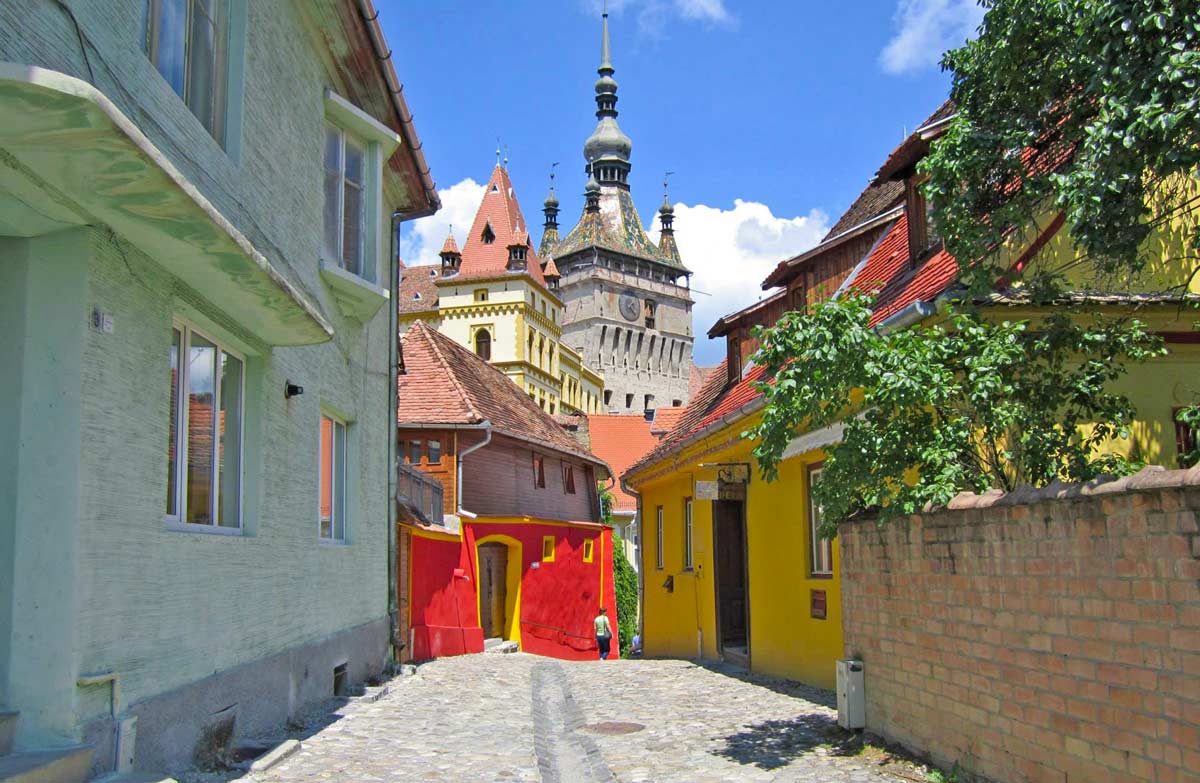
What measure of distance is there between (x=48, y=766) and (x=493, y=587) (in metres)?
23.7

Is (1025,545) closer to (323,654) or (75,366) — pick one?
(75,366)

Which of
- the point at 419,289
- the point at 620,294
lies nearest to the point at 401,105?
the point at 419,289

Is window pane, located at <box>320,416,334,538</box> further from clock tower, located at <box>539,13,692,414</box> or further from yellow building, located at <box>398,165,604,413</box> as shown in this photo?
clock tower, located at <box>539,13,692,414</box>

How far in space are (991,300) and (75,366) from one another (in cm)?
673

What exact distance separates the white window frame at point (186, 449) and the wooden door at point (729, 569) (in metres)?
10.0

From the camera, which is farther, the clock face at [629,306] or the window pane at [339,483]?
the clock face at [629,306]

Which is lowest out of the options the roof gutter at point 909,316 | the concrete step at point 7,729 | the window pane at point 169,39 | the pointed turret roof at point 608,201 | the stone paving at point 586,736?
the stone paving at point 586,736

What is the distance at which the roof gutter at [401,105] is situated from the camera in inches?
387

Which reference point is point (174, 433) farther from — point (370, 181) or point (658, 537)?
point (658, 537)

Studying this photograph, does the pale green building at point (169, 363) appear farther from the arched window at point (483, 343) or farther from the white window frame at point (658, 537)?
the arched window at point (483, 343)

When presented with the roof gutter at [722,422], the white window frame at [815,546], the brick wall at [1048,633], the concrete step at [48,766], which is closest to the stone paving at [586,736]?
the brick wall at [1048,633]

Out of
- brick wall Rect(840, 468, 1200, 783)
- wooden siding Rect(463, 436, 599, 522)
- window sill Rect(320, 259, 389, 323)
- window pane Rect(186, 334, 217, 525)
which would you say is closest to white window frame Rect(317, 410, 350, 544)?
window sill Rect(320, 259, 389, 323)

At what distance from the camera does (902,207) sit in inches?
587

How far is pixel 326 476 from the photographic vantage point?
Result: 1100cm
